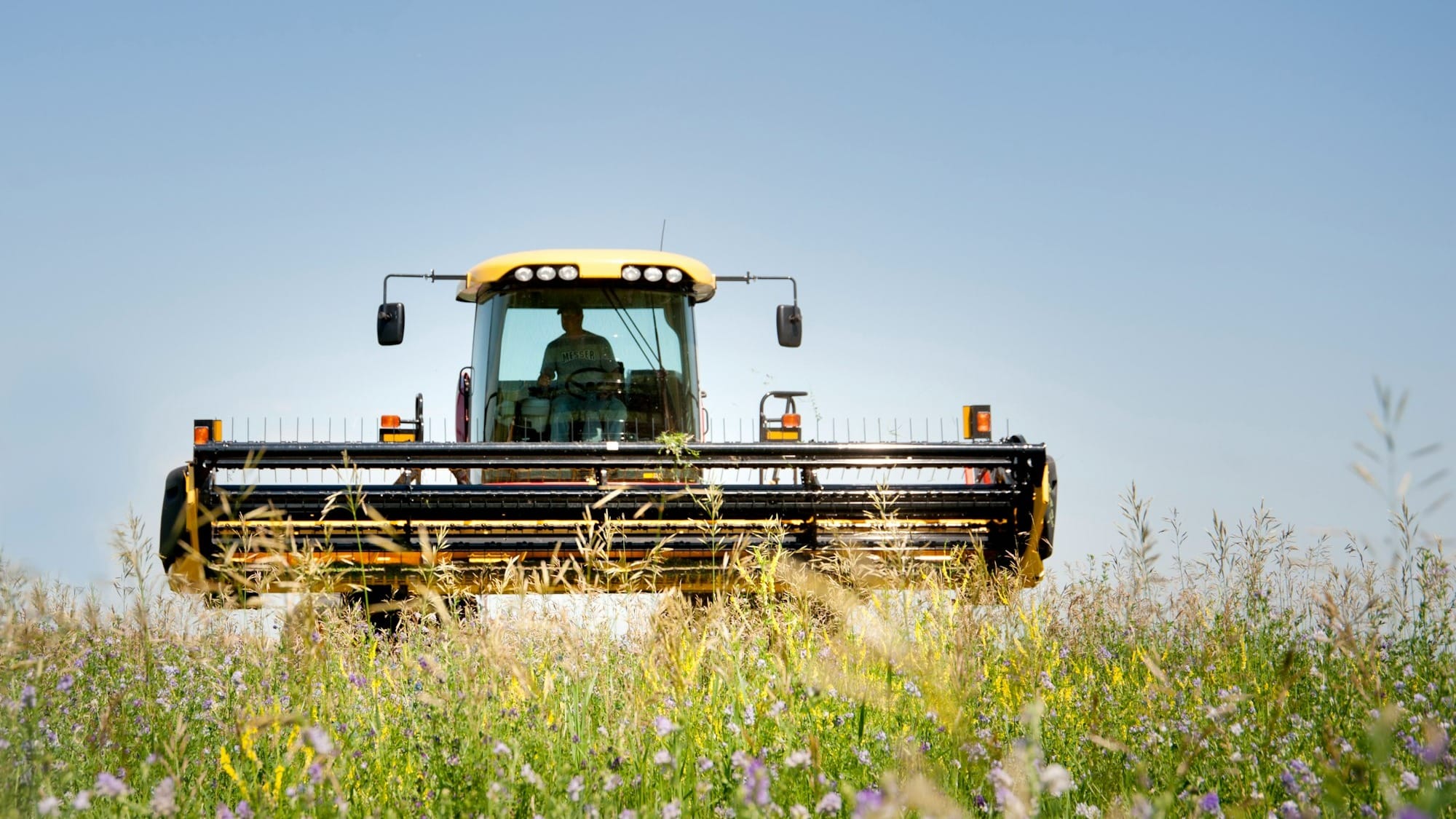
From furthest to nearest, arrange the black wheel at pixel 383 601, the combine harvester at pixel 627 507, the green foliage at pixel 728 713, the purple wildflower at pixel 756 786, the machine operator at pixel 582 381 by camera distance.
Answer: the machine operator at pixel 582 381 < the black wheel at pixel 383 601 < the combine harvester at pixel 627 507 < the green foliage at pixel 728 713 < the purple wildflower at pixel 756 786

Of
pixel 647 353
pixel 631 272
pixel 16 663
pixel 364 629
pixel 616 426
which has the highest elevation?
pixel 631 272

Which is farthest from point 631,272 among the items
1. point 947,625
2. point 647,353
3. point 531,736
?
point 531,736

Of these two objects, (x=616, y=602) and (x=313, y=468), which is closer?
(x=616, y=602)

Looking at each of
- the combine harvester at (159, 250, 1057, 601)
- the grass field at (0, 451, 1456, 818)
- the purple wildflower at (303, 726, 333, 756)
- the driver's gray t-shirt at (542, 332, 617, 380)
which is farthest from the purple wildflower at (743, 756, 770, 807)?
the driver's gray t-shirt at (542, 332, 617, 380)

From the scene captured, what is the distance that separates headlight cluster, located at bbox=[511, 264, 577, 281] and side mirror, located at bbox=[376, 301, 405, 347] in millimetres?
874

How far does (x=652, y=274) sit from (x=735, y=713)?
17.1 feet

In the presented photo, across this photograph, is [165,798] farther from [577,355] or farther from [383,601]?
[577,355]

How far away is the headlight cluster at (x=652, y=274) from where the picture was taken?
778 cm

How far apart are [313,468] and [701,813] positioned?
4379mm

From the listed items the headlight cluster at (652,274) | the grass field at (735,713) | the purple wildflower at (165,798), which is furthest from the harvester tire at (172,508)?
the purple wildflower at (165,798)

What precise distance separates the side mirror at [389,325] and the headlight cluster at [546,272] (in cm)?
87

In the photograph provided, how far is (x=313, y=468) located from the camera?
600 cm

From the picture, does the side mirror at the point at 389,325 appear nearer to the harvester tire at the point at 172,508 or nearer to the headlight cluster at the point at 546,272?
the headlight cluster at the point at 546,272

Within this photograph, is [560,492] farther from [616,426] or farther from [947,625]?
[947,625]
